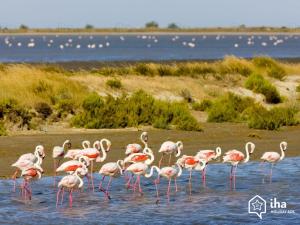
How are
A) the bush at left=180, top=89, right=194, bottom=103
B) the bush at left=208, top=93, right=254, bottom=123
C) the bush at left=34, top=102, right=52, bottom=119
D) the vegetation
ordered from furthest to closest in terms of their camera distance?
the bush at left=180, top=89, right=194, bottom=103
the bush at left=208, top=93, right=254, bottom=123
the bush at left=34, top=102, right=52, bottom=119
the vegetation

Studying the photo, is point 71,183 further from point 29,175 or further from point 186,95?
point 186,95

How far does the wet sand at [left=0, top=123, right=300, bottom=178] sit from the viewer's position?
21.4 meters

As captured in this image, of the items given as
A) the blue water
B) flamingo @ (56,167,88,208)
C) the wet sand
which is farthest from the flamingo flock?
the blue water

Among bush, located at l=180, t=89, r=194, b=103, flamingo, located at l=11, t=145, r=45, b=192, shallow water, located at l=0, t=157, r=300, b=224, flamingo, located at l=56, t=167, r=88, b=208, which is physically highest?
bush, located at l=180, t=89, r=194, b=103

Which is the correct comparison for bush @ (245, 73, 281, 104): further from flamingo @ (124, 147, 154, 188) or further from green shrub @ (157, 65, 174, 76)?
flamingo @ (124, 147, 154, 188)

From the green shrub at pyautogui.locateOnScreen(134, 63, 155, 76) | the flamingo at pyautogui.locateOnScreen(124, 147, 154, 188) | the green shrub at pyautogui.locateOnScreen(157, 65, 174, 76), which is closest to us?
the flamingo at pyautogui.locateOnScreen(124, 147, 154, 188)

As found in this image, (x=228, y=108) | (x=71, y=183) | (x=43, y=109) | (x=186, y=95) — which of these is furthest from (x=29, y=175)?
(x=186, y=95)

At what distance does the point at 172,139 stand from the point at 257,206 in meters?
7.62

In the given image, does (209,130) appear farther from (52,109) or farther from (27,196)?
(27,196)

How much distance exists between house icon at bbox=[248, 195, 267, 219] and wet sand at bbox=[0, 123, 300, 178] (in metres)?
4.21

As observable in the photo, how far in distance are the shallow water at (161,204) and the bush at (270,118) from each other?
7000 millimetres

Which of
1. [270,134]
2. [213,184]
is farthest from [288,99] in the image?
[213,184]

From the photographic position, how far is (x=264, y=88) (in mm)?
34531

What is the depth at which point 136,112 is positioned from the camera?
26672 millimetres
